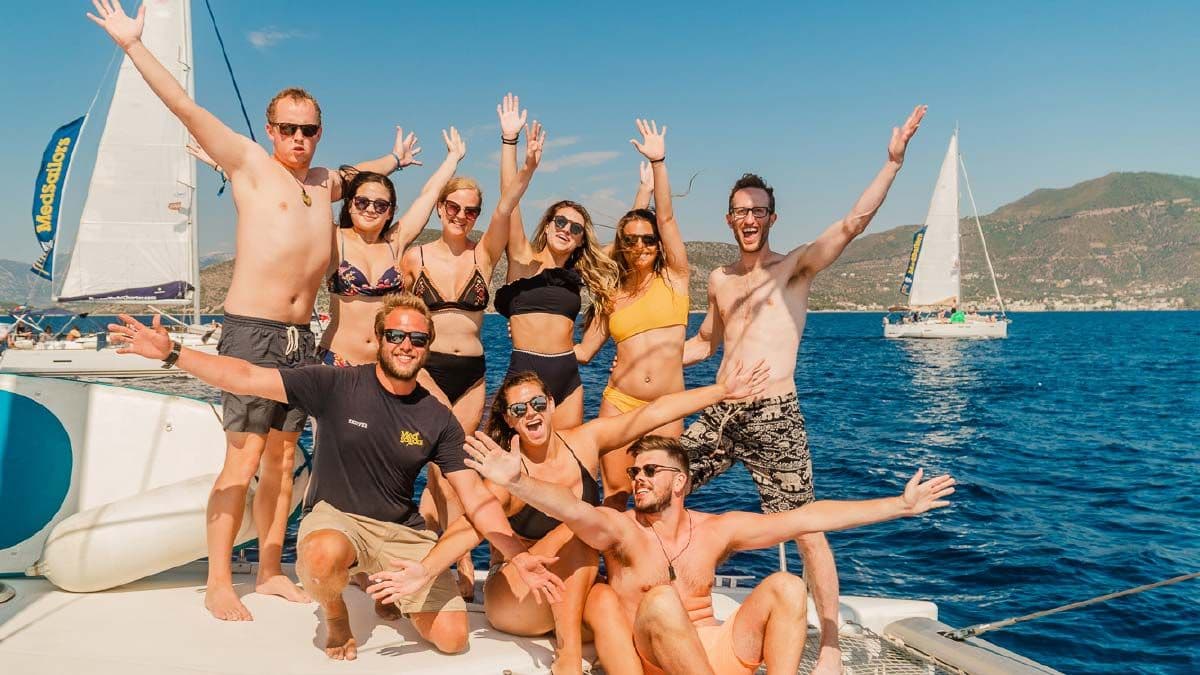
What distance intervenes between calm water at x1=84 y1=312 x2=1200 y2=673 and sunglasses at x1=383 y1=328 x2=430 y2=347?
23.9 ft

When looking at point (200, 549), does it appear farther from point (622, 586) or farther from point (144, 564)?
point (622, 586)

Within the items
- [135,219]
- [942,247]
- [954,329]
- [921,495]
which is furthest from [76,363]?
[954,329]

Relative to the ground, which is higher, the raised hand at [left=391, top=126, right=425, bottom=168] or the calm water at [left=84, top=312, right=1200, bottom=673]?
the raised hand at [left=391, top=126, right=425, bottom=168]

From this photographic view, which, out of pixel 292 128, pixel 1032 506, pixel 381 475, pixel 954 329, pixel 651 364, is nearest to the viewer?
pixel 381 475

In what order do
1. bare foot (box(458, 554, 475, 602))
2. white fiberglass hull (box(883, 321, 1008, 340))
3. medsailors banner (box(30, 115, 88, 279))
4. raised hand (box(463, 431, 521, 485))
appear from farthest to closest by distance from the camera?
white fiberglass hull (box(883, 321, 1008, 340)), medsailors banner (box(30, 115, 88, 279)), bare foot (box(458, 554, 475, 602)), raised hand (box(463, 431, 521, 485))

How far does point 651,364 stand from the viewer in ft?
17.5

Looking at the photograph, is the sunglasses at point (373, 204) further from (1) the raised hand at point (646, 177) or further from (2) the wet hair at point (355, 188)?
(1) the raised hand at point (646, 177)

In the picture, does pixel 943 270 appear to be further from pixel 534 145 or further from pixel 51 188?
pixel 534 145

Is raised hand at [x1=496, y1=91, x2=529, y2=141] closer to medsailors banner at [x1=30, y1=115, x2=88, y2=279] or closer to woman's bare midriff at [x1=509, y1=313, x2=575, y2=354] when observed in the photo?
woman's bare midriff at [x1=509, y1=313, x2=575, y2=354]

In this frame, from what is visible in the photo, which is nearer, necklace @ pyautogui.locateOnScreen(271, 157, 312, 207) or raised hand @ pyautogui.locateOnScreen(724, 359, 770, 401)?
raised hand @ pyautogui.locateOnScreen(724, 359, 770, 401)

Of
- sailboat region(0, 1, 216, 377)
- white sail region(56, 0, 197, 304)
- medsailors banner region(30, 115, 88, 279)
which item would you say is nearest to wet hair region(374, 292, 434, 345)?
sailboat region(0, 1, 216, 377)

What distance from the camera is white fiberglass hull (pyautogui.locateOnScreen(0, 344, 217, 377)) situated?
104ft

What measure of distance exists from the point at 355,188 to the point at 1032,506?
1420cm

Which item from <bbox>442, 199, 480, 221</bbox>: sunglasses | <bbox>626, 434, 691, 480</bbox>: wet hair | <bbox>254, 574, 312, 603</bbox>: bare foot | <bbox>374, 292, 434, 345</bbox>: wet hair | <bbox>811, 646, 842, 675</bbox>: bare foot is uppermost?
<bbox>442, 199, 480, 221</bbox>: sunglasses
